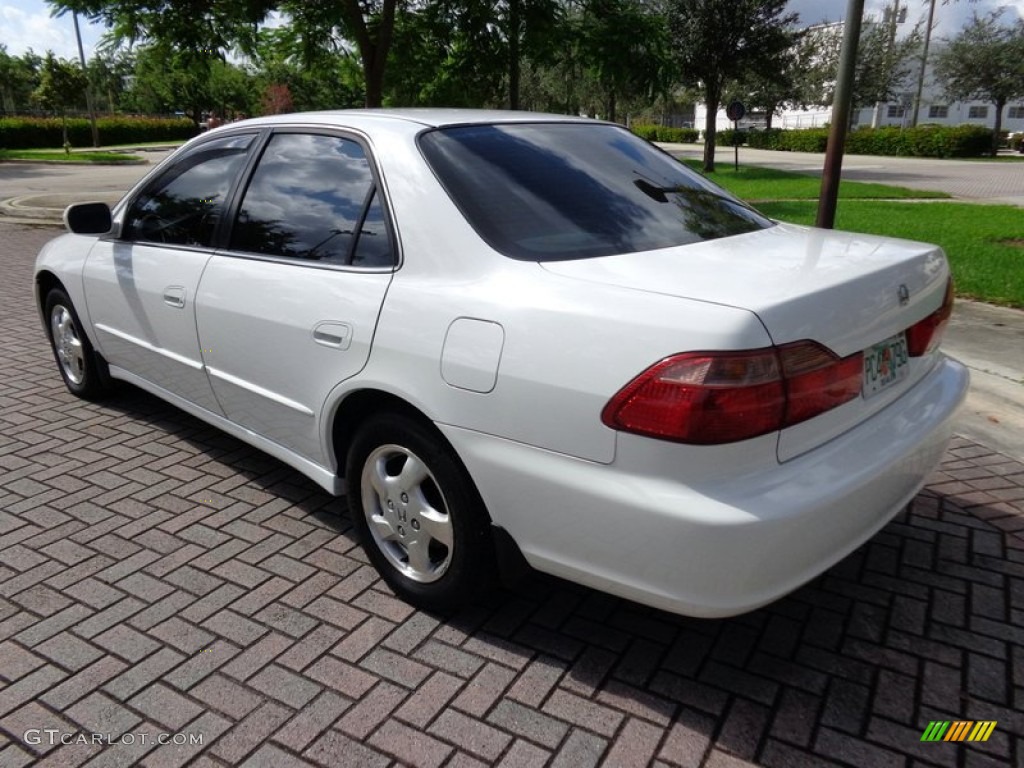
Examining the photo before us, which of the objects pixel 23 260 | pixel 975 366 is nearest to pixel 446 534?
pixel 975 366

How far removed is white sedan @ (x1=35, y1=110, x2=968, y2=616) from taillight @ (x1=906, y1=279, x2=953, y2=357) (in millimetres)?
12

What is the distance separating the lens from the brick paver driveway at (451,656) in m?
2.24

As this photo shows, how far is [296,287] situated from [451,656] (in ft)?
4.64

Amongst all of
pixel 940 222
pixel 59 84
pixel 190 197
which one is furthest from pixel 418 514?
pixel 59 84

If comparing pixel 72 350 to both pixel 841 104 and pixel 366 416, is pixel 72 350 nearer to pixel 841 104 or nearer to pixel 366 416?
pixel 366 416

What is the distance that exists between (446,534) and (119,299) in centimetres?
250

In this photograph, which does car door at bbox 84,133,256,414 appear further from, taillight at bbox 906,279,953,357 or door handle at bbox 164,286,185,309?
taillight at bbox 906,279,953,357

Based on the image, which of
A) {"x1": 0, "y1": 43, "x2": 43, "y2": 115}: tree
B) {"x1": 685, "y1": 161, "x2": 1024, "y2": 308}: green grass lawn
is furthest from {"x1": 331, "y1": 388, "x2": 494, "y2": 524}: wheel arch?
{"x1": 0, "y1": 43, "x2": 43, "y2": 115}: tree

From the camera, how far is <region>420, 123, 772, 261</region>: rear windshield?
8.33 ft

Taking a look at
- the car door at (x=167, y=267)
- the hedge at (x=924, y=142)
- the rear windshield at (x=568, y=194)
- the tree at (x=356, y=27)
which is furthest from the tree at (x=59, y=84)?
the rear windshield at (x=568, y=194)

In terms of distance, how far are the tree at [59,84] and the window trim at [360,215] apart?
126 feet

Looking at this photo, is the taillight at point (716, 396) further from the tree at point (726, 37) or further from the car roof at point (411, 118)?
the tree at point (726, 37)

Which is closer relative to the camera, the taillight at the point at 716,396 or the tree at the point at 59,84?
the taillight at the point at 716,396

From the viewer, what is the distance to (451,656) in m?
2.62
